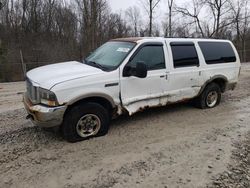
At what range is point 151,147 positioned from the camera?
461 centimetres

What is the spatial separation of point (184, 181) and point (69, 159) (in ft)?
6.01

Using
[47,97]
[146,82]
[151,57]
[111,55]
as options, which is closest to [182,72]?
[151,57]

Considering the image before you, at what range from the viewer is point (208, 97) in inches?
274

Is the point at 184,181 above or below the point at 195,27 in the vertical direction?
below

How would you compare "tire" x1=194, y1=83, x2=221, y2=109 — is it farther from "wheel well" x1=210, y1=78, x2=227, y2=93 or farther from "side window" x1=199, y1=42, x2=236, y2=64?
"side window" x1=199, y1=42, x2=236, y2=64

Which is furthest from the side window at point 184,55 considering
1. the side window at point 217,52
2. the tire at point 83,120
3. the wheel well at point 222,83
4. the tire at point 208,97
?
Result: the tire at point 83,120

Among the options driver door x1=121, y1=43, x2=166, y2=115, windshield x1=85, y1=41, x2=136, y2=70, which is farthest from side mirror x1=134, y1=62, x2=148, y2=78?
windshield x1=85, y1=41, x2=136, y2=70

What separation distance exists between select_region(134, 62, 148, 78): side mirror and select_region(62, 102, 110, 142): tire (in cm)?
95

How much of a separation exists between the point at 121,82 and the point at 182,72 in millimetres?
1736

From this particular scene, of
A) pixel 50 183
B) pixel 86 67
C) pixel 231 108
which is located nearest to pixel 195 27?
pixel 231 108

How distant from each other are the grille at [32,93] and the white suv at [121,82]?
0.06 feet

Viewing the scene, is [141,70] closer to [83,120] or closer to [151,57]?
[151,57]

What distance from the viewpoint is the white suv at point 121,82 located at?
450 cm

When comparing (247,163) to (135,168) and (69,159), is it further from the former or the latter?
(69,159)
